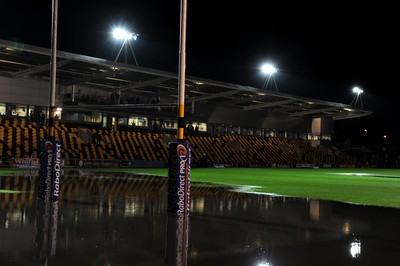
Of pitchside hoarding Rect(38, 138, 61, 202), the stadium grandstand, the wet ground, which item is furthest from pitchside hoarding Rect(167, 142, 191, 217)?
the stadium grandstand

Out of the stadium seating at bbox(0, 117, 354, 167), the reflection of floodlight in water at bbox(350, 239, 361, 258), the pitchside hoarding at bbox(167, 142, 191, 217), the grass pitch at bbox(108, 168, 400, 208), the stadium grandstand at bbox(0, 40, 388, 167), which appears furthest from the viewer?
the stadium seating at bbox(0, 117, 354, 167)

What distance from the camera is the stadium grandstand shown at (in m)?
45.0

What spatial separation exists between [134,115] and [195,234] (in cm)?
5091

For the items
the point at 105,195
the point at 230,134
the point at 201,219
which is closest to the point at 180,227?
the point at 201,219

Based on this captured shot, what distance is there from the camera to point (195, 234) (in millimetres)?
9367

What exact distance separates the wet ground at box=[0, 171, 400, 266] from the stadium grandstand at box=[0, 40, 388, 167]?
21.1 m

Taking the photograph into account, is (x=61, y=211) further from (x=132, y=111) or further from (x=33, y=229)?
(x=132, y=111)

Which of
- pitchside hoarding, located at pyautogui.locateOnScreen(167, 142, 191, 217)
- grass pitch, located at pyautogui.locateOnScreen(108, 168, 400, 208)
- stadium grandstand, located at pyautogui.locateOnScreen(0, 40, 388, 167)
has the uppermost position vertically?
stadium grandstand, located at pyautogui.locateOnScreen(0, 40, 388, 167)

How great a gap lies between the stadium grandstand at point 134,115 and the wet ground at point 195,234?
21.1 meters

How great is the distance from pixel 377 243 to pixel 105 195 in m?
10.5

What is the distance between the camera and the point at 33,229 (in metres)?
9.49

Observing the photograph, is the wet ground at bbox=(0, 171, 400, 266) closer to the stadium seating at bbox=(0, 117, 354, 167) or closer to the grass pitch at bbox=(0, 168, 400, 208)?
the grass pitch at bbox=(0, 168, 400, 208)

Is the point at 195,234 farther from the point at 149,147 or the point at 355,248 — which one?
the point at 149,147

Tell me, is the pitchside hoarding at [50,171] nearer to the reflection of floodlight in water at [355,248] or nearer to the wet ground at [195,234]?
the wet ground at [195,234]
